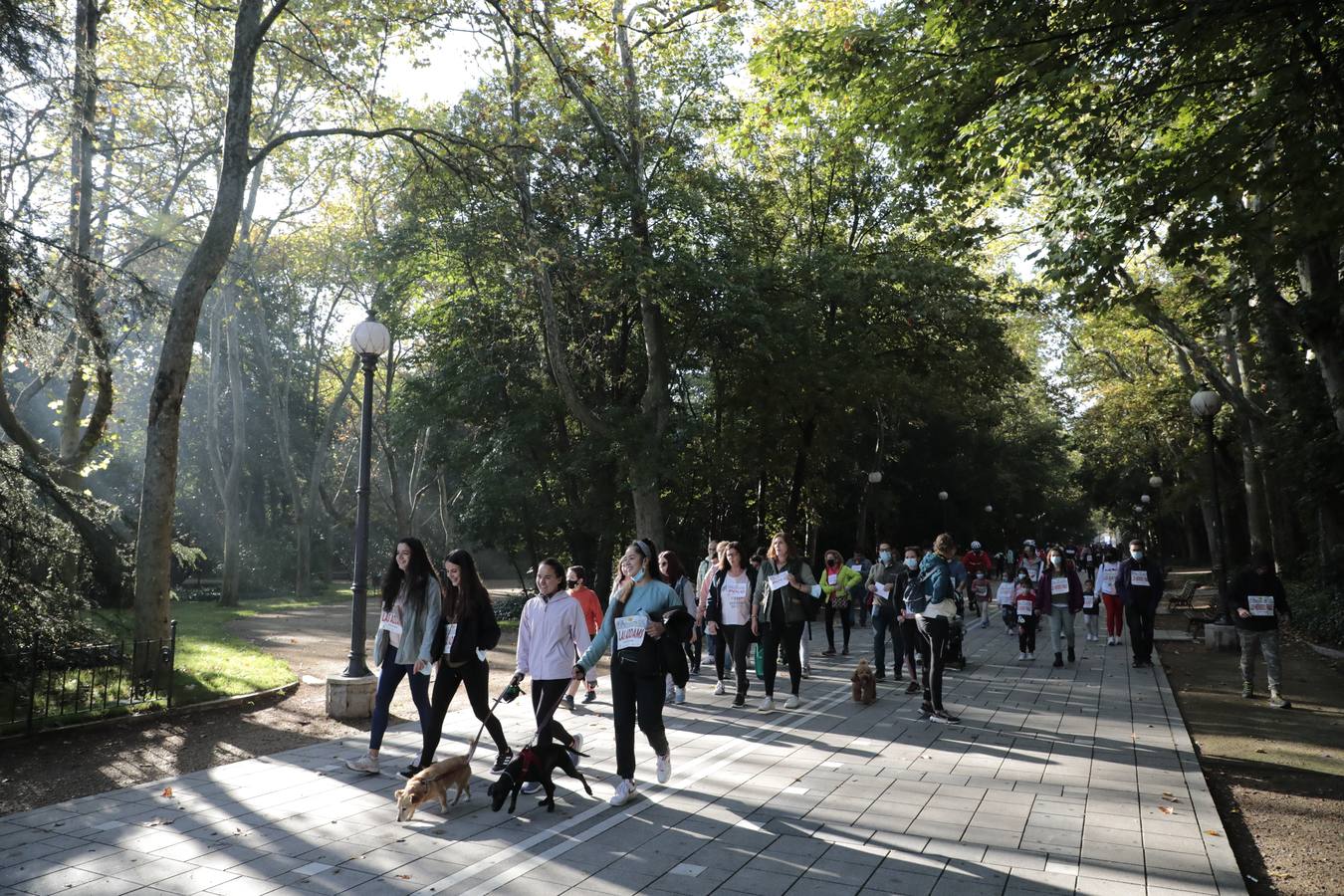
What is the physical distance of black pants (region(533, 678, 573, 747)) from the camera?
21.8ft

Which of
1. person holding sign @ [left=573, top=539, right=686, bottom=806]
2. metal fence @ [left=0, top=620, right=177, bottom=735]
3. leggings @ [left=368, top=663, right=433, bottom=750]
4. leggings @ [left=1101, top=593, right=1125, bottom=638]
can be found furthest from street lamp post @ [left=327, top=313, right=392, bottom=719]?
leggings @ [left=1101, top=593, right=1125, bottom=638]

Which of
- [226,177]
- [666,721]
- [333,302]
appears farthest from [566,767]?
[333,302]

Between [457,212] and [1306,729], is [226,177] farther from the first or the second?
[1306,729]

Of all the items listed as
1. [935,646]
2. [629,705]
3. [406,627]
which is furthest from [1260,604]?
[406,627]

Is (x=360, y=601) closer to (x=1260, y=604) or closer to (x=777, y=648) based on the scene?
(x=777, y=648)

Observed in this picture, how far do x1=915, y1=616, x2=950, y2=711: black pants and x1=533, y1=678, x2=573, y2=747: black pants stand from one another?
424cm

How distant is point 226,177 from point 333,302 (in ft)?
81.7

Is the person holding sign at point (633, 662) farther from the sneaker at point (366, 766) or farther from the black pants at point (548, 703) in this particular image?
the sneaker at point (366, 766)

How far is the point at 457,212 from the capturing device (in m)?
19.7

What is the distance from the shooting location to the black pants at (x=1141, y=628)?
14188 mm

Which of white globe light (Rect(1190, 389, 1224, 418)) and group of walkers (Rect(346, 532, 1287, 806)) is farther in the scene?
white globe light (Rect(1190, 389, 1224, 418))

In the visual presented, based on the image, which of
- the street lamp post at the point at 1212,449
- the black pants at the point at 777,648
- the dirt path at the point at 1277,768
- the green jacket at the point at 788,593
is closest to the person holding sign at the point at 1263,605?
the dirt path at the point at 1277,768

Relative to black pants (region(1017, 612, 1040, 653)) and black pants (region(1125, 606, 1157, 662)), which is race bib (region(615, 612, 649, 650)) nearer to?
black pants (region(1125, 606, 1157, 662))

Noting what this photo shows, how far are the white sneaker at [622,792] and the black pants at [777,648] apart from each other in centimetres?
426
